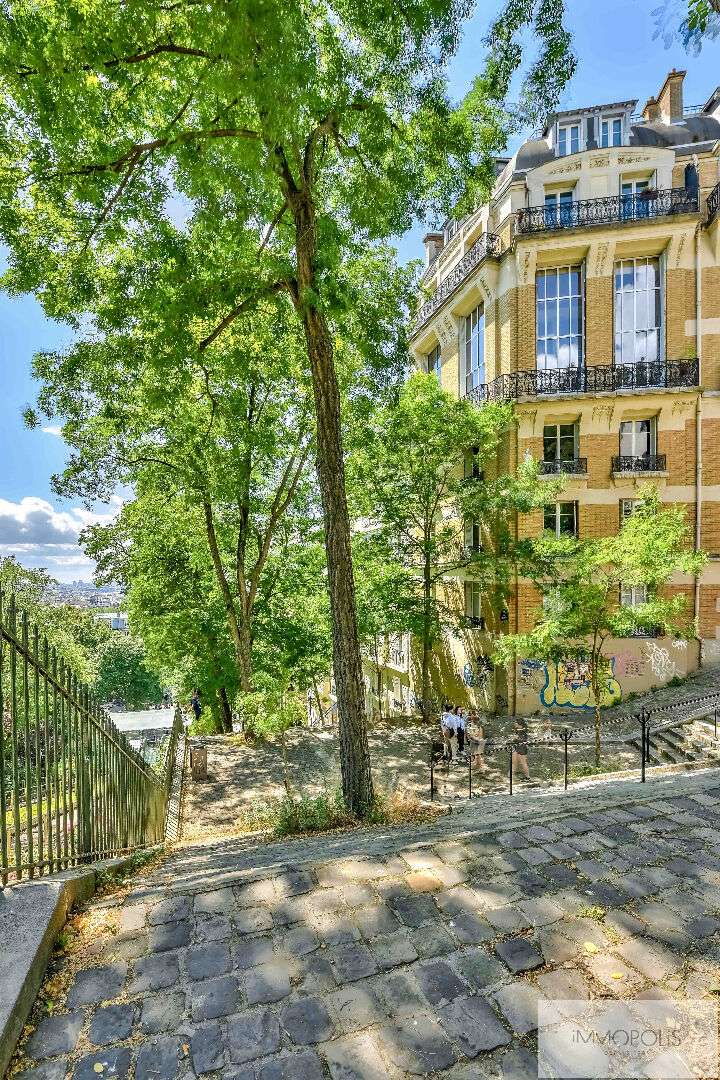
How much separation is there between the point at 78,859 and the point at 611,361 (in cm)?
1808

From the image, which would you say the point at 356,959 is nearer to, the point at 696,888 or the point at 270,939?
the point at 270,939

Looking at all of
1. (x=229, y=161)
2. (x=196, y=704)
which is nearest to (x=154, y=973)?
(x=229, y=161)

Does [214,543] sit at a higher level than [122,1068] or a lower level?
higher

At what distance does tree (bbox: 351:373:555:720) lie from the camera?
48.8 feet

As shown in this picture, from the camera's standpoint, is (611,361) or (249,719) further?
(611,361)

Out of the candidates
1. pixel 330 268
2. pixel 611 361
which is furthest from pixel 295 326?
pixel 611 361

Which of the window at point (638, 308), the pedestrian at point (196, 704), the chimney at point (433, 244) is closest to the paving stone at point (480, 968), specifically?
the window at point (638, 308)

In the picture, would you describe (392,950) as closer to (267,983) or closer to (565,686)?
(267,983)

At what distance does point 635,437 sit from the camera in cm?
1698

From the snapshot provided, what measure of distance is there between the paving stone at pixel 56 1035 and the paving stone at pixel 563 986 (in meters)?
2.16

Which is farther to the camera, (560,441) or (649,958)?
(560,441)

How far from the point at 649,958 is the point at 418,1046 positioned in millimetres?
1310

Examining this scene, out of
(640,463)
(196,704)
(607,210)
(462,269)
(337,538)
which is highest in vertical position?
(607,210)

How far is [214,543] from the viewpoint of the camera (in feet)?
49.2
